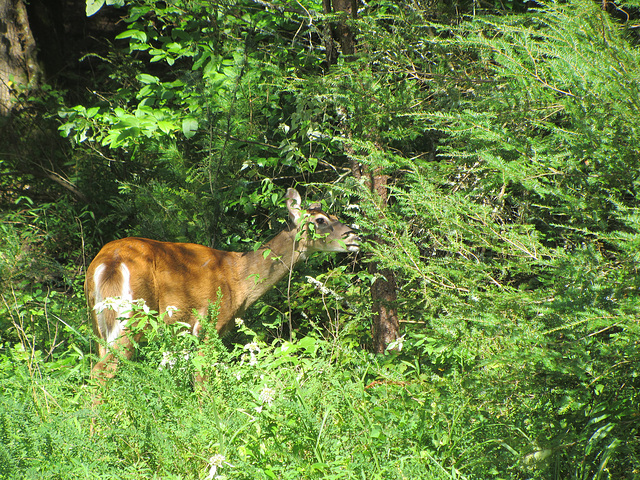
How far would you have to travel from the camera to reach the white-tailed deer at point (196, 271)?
4395 mm

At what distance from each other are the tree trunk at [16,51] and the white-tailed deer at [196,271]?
5058 mm

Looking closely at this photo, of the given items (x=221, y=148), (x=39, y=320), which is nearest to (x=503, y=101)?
(x=221, y=148)

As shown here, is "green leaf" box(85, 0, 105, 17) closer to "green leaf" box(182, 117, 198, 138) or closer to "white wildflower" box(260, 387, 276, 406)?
"green leaf" box(182, 117, 198, 138)

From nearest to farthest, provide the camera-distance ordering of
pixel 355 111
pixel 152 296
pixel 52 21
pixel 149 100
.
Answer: pixel 355 111 → pixel 152 296 → pixel 149 100 → pixel 52 21

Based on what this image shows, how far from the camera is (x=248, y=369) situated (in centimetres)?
329

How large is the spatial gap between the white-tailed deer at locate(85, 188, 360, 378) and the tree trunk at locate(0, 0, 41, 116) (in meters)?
5.06

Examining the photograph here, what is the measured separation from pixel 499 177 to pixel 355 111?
1.70 m

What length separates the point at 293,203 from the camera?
523cm

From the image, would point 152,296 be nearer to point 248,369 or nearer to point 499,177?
point 248,369

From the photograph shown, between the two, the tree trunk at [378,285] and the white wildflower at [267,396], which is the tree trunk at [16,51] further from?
the white wildflower at [267,396]

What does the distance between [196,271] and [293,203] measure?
1.07 metres

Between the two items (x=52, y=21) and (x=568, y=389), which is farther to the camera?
(x=52, y=21)

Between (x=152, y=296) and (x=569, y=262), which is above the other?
(x=569, y=262)

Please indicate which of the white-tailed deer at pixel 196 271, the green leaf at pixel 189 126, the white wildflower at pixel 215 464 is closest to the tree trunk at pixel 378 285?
the white-tailed deer at pixel 196 271
